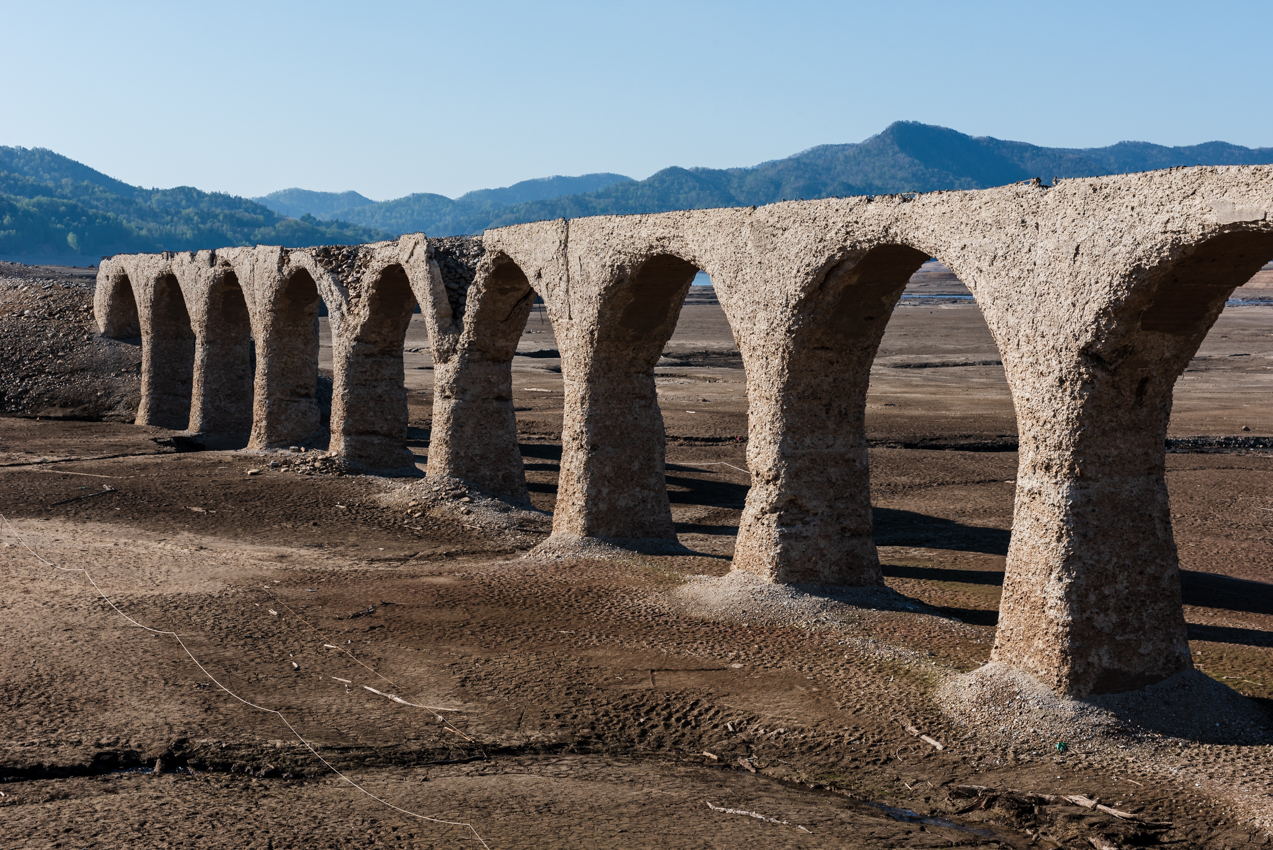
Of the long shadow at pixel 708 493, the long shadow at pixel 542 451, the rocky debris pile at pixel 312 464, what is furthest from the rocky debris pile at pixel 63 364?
the long shadow at pixel 708 493

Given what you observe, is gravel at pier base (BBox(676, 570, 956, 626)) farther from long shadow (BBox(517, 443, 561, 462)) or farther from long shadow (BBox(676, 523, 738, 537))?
long shadow (BBox(517, 443, 561, 462))

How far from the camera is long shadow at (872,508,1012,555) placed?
1246 centimetres

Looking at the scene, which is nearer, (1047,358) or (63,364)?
(1047,358)

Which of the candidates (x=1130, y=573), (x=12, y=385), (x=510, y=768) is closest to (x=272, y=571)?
(x=510, y=768)

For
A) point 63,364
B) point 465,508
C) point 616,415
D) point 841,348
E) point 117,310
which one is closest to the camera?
point 841,348

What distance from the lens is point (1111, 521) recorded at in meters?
6.81

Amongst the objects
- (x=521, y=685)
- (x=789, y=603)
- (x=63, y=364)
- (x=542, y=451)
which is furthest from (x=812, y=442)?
(x=63, y=364)

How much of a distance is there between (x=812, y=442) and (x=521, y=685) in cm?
321

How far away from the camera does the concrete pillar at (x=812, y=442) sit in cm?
914

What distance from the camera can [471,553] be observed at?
1198 cm

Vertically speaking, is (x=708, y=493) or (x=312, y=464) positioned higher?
(x=312, y=464)

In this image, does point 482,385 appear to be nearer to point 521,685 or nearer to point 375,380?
point 375,380

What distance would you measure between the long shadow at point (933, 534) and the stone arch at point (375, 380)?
259 inches

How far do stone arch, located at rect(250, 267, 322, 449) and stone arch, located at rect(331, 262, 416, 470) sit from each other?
5.24ft
